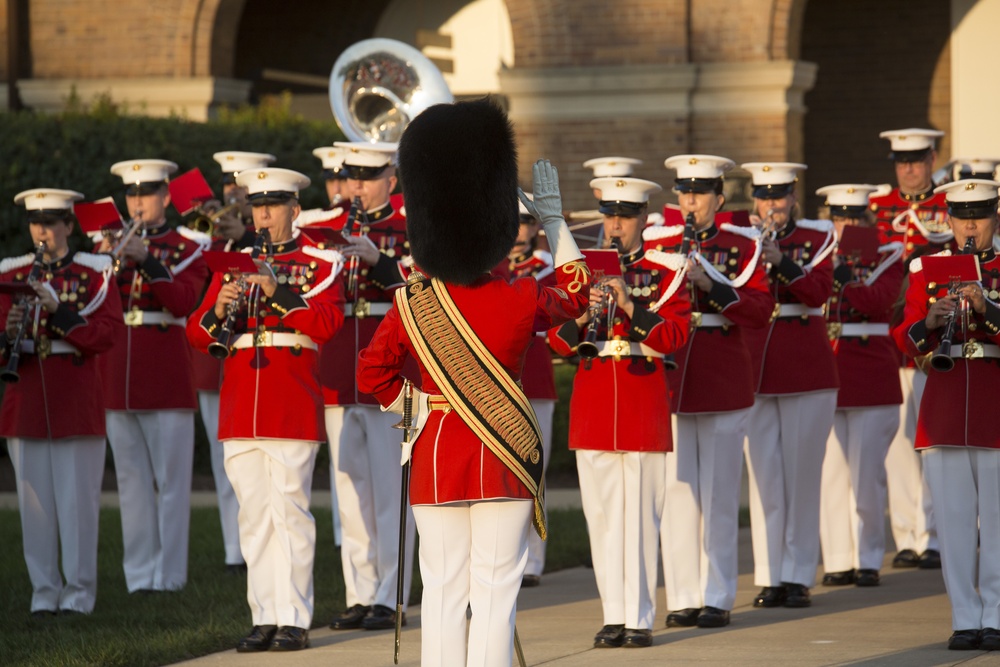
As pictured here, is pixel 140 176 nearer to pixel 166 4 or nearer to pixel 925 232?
pixel 925 232

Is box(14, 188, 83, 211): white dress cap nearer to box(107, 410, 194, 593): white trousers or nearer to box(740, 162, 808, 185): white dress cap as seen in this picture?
box(107, 410, 194, 593): white trousers

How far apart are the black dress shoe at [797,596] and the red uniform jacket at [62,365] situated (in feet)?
11.8

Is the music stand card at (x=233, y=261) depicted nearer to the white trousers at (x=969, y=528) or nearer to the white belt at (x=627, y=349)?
the white belt at (x=627, y=349)

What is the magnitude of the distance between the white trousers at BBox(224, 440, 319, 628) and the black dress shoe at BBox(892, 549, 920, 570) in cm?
394

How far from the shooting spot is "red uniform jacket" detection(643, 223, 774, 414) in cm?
831

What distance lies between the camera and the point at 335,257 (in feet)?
26.6

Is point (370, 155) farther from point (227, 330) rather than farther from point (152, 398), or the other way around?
point (152, 398)

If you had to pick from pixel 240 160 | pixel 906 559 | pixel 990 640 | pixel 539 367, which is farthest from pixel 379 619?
pixel 906 559

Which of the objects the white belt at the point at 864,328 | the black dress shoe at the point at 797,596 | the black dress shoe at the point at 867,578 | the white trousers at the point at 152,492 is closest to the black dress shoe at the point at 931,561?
the black dress shoe at the point at 867,578

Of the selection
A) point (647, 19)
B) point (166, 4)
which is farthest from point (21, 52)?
point (647, 19)

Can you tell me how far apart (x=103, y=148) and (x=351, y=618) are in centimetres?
770

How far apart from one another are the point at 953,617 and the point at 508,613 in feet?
8.92

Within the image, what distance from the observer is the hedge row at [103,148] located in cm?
1484

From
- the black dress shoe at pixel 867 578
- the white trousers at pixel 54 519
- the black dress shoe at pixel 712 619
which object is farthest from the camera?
the black dress shoe at pixel 867 578
